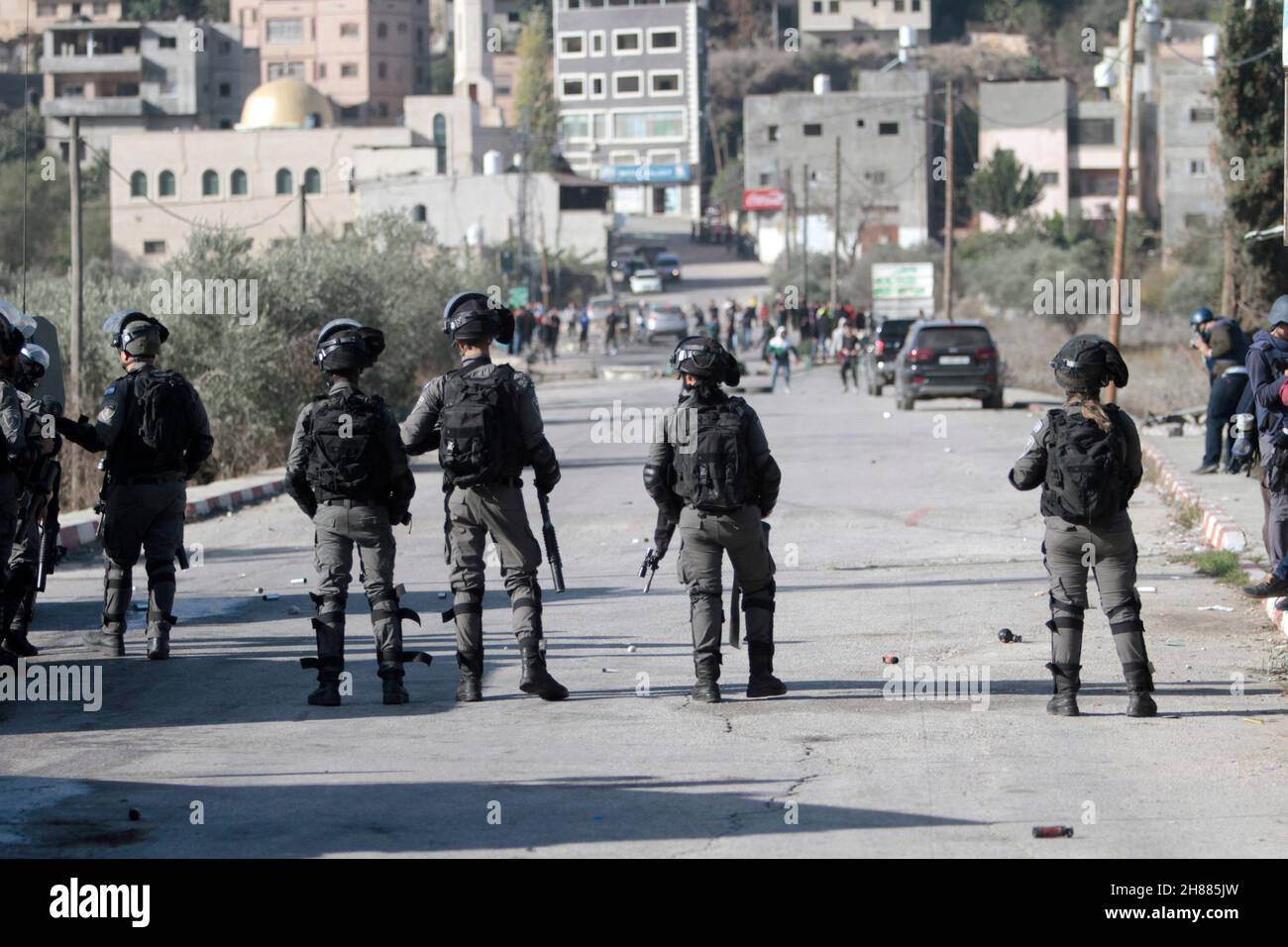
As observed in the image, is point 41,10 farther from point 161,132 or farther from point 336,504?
point 336,504

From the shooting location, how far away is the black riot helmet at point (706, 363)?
29.5ft

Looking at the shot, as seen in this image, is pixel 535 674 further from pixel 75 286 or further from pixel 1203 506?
pixel 75 286

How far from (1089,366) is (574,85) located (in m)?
133

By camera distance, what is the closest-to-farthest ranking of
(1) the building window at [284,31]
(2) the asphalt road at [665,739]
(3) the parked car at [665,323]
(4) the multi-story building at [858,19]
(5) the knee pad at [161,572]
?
(2) the asphalt road at [665,739]
(5) the knee pad at [161,572]
(3) the parked car at [665,323]
(1) the building window at [284,31]
(4) the multi-story building at [858,19]

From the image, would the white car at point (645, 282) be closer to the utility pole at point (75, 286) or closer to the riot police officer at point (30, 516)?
the utility pole at point (75, 286)

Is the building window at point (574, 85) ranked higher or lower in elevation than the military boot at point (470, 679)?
higher

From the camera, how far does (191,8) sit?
150 m

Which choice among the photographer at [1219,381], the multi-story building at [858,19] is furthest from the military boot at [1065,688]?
the multi-story building at [858,19]

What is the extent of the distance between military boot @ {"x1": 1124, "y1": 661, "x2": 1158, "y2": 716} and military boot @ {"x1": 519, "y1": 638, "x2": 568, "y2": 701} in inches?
107

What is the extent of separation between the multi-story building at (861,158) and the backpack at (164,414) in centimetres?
9652

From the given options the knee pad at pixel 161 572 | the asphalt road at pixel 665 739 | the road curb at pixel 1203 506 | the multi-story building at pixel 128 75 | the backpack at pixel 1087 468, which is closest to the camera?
the asphalt road at pixel 665 739

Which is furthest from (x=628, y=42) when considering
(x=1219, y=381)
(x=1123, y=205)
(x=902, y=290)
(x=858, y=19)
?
(x=1219, y=381)

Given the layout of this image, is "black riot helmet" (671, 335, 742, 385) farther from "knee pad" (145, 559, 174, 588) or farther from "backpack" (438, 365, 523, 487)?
"knee pad" (145, 559, 174, 588)
